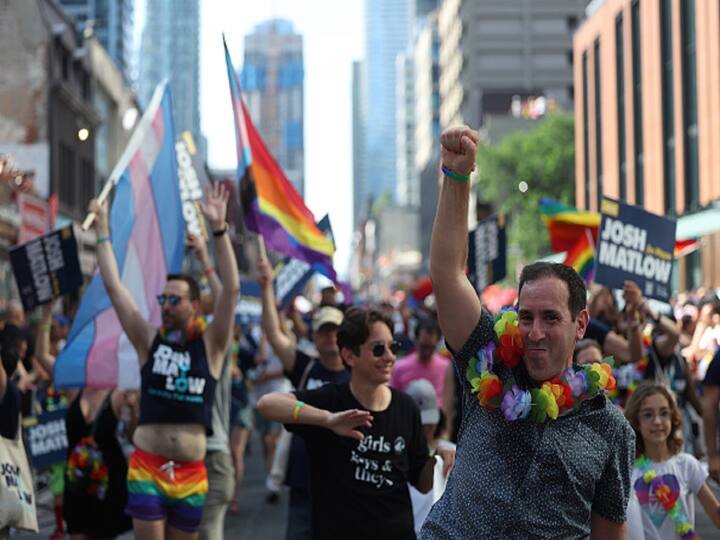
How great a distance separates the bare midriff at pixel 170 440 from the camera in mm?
6801

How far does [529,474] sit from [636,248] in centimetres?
705

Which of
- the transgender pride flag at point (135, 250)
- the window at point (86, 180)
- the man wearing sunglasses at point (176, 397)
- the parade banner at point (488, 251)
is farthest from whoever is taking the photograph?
the window at point (86, 180)

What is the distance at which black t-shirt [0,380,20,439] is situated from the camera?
6.17m

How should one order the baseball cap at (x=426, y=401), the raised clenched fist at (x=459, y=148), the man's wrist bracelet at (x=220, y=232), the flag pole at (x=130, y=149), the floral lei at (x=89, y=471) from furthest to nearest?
the flag pole at (x=130, y=149), the floral lei at (x=89, y=471), the baseball cap at (x=426, y=401), the man's wrist bracelet at (x=220, y=232), the raised clenched fist at (x=459, y=148)

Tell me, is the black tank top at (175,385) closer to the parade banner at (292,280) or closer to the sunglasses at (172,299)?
the sunglasses at (172,299)

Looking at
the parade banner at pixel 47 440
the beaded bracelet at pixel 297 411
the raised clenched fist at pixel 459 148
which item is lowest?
the parade banner at pixel 47 440

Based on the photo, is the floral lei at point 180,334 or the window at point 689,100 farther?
the window at point 689,100

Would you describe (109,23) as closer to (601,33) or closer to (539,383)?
(601,33)

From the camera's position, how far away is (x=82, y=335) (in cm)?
880

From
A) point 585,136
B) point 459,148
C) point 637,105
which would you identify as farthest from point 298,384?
point 585,136

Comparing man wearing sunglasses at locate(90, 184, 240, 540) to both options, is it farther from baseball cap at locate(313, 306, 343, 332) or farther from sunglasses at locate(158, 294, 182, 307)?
baseball cap at locate(313, 306, 343, 332)

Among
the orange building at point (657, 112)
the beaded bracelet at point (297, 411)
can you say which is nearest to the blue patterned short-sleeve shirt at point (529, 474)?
the beaded bracelet at point (297, 411)

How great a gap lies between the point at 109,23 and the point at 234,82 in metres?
149

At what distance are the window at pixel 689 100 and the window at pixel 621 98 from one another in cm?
845
